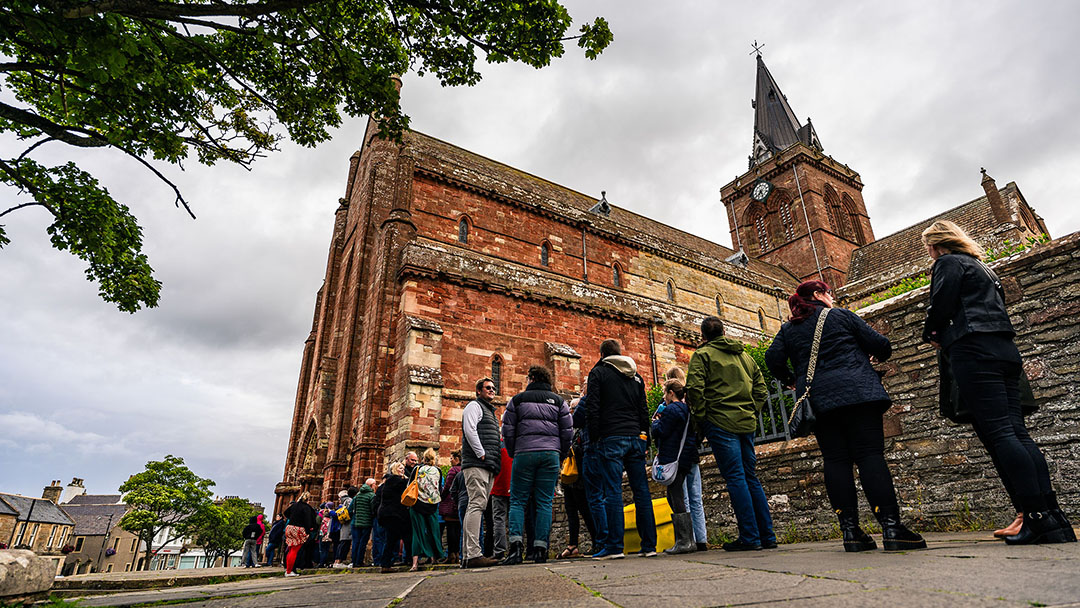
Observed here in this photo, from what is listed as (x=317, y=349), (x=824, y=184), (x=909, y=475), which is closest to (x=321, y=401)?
(x=317, y=349)

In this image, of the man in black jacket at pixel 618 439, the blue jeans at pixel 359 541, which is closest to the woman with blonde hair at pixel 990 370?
the man in black jacket at pixel 618 439

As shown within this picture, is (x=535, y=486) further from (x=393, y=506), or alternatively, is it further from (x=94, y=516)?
(x=94, y=516)

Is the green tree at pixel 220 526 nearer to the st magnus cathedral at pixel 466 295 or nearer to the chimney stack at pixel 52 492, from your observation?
the chimney stack at pixel 52 492

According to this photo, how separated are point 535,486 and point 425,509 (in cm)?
180

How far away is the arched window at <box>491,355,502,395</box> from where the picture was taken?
14564 millimetres

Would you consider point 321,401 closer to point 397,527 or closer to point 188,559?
point 397,527

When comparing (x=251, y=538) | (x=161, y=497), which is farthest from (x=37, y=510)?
(x=251, y=538)

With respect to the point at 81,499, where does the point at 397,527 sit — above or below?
below

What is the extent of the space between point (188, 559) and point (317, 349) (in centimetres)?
5992

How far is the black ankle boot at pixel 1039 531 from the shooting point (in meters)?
2.72

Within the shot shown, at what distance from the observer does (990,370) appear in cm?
308

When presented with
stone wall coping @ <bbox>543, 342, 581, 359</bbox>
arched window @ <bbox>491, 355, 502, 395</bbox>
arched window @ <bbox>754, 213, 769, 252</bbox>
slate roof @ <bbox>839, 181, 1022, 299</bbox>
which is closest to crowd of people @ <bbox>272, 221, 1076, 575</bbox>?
arched window @ <bbox>491, 355, 502, 395</bbox>

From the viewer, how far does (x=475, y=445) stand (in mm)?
5371

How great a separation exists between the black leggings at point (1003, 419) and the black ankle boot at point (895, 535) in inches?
21.7
